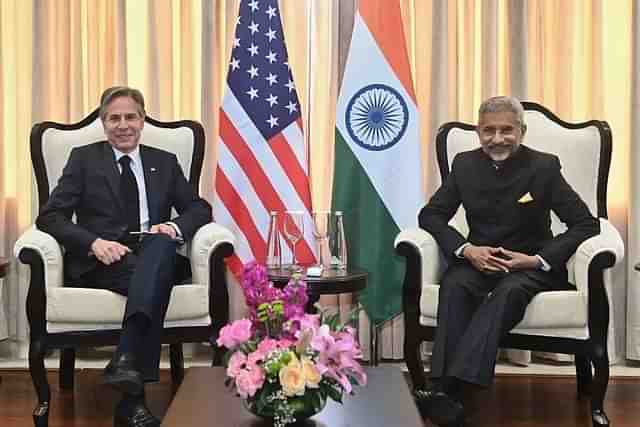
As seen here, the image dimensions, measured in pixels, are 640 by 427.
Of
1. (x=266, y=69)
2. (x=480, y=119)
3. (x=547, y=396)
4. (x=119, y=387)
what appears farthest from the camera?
(x=266, y=69)

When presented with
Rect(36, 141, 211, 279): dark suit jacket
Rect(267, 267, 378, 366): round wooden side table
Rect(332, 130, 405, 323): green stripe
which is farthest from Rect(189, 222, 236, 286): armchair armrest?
Rect(332, 130, 405, 323): green stripe

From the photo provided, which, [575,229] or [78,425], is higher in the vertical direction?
[575,229]

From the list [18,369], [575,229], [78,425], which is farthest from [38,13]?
[575,229]

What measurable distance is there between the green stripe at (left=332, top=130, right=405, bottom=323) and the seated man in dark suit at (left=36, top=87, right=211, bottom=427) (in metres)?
0.71

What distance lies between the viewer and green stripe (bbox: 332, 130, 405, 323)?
14.5ft

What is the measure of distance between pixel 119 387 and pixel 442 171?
1853 millimetres

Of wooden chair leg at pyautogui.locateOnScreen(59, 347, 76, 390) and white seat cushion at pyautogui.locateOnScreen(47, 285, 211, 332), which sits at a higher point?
white seat cushion at pyautogui.locateOnScreen(47, 285, 211, 332)

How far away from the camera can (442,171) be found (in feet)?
14.3

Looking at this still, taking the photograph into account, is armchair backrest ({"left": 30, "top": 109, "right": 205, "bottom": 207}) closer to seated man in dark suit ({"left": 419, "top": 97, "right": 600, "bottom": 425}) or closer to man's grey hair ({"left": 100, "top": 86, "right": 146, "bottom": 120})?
man's grey hair ({"left": 100, "top": 86, "right": 146, "bottom": 120})

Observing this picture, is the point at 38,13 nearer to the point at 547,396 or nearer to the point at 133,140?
the point at 133,140

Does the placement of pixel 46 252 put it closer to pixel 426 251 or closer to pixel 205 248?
pixel 205 248

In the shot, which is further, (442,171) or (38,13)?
(38,13)

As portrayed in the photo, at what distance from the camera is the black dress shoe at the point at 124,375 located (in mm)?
3305

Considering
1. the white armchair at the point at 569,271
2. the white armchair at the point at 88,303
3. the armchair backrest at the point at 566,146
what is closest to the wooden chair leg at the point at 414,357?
the white armchair at the point at 569,271
